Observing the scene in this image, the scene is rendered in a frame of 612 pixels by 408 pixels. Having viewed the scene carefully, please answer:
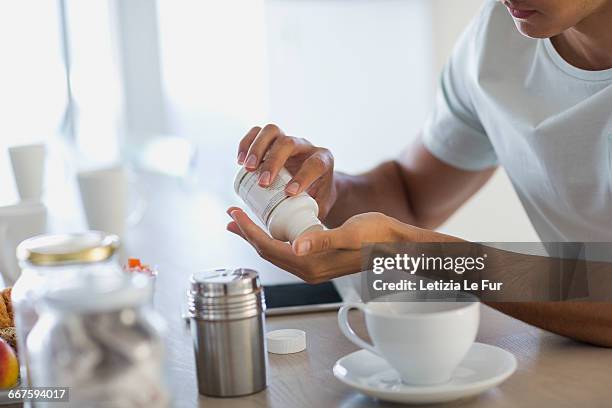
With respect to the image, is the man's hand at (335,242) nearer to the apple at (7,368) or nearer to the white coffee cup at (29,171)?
the apple at (7,368)

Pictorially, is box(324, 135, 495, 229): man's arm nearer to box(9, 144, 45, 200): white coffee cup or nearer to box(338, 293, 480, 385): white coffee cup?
box(9, 144, 45, 200): white coffee cup

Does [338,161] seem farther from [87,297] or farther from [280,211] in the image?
[87,297]

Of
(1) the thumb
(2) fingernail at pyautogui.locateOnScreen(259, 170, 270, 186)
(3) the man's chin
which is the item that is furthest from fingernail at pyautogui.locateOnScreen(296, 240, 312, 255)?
(3) the man's chin

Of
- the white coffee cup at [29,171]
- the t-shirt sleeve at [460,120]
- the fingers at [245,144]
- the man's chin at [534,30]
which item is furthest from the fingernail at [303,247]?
the white coffee cup at [29,171]

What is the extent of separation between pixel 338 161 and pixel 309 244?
3037 mm

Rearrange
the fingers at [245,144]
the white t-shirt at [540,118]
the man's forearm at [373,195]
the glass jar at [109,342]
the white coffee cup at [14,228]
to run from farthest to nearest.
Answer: the man's forearm at [373,195] → the white coffee cup at [14,228] → the white t-shirt at [540,118] → the fingers at [245,144] → the glass jar at [109,342]

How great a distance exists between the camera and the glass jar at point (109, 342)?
611mm

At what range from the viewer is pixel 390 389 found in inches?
31.4

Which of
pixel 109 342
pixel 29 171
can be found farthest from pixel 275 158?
pixel 29 171

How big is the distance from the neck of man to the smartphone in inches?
18.8

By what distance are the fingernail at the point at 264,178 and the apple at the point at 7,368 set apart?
31 centimetres

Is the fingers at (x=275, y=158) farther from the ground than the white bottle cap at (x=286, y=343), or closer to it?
farther from the ground

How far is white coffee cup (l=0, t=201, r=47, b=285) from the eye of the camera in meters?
1.39

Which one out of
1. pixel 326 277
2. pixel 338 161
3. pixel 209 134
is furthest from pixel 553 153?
pixel 338 161
